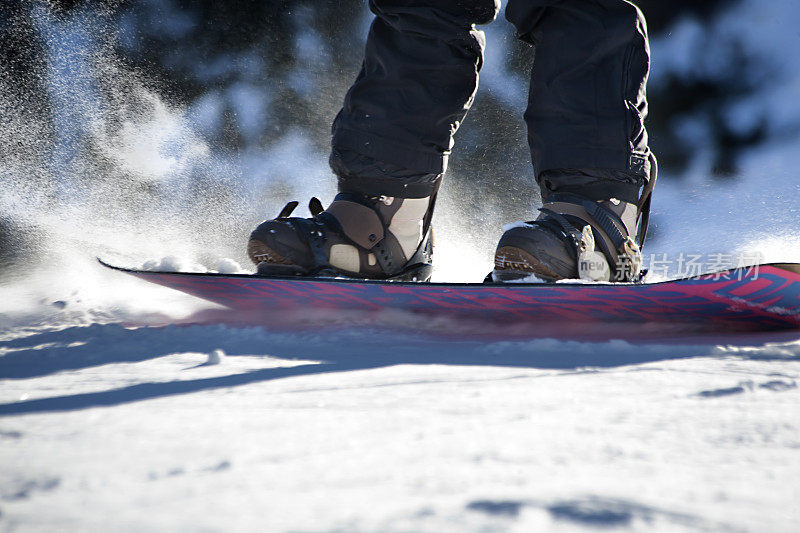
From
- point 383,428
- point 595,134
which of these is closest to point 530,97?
point 595,134

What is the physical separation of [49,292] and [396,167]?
814 mm

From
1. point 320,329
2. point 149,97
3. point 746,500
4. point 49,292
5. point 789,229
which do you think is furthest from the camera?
point 149,97

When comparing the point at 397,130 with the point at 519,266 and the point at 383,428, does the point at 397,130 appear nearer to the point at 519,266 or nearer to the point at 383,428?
the point at 519,266

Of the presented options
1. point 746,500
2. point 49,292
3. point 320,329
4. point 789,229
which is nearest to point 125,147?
point 49,292

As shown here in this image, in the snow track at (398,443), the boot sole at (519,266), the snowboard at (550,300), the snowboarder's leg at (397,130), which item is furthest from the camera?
the snowboarder's leg at (397,130)

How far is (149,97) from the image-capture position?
321cm

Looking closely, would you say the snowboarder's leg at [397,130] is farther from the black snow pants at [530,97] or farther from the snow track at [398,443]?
the snow track at [398,443]

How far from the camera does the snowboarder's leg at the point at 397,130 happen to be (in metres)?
1.09

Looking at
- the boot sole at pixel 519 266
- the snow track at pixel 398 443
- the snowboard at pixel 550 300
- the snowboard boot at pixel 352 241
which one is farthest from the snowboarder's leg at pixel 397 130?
the snow track at pixel 398 443

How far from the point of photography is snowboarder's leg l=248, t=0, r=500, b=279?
1090 mm

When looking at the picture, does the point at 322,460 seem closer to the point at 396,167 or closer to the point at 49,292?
the point at 396,167

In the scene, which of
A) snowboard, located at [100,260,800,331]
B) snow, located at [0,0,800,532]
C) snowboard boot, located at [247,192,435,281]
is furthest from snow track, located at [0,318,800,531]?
snowboard boot, located at [247,192,435,281]

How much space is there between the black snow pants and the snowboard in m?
0.25

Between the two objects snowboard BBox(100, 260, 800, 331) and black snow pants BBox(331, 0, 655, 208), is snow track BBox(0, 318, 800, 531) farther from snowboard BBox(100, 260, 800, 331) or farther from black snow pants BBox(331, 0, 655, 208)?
black snow pants BBox(331, 0, 655, 208)
